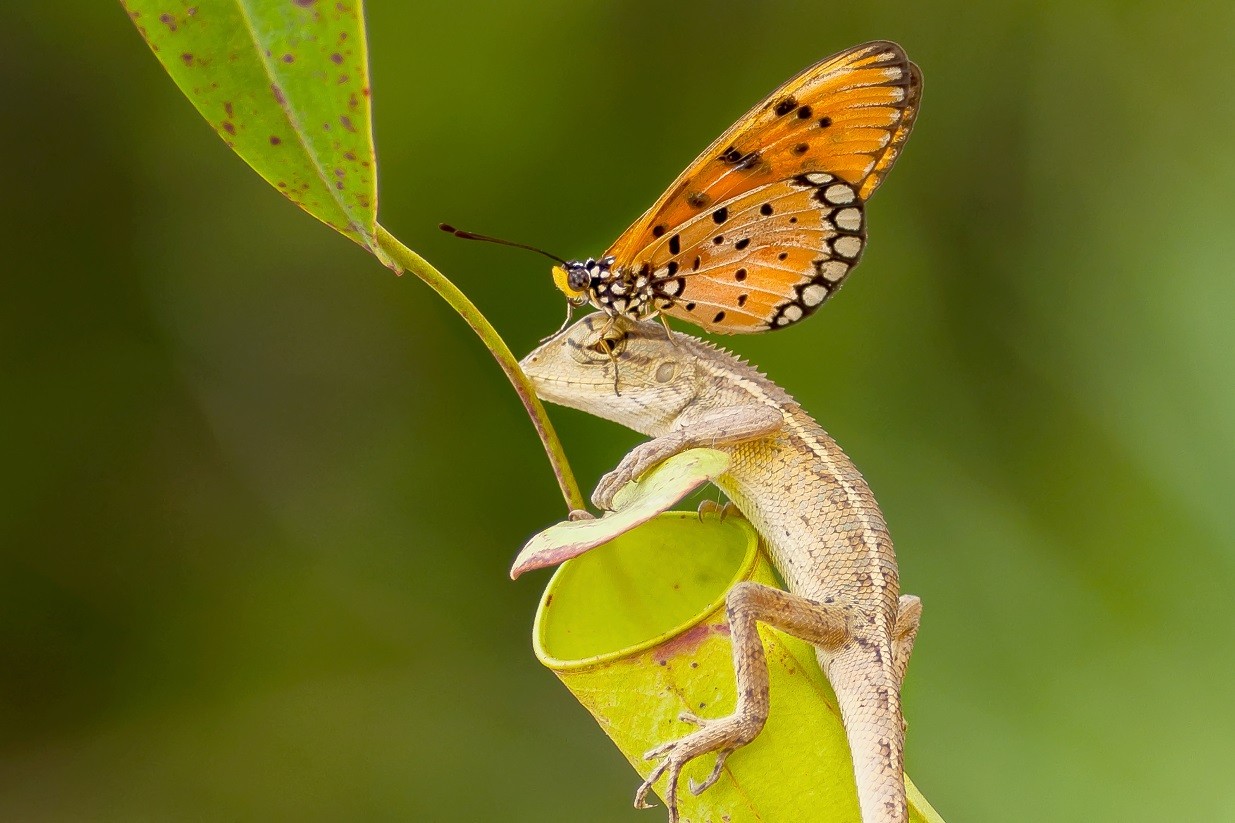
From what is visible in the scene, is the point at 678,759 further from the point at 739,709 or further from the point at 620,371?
the point at 620,371

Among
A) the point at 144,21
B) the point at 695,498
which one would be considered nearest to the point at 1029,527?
the point at 695,498

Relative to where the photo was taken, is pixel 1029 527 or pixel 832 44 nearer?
pixel 1029 527

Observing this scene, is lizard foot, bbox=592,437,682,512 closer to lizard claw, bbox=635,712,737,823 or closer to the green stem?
the green stem

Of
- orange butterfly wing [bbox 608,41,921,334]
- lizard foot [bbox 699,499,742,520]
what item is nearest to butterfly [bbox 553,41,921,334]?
orange butterfly wing [bbox 608,41,921,334]

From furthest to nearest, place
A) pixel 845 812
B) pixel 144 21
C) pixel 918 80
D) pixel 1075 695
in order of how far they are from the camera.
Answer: pixel 1075 695, pixel 918 80, pixel 845 812, pixel 144 21

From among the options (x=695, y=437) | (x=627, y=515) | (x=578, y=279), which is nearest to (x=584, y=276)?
(x=578, y=279)

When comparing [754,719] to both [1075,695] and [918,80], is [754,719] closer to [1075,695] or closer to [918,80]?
[918,80]

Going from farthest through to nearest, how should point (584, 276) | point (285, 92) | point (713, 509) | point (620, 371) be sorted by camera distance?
point (620, 371) → point (584, 276) → point (713, 509) → point (285, 92)
